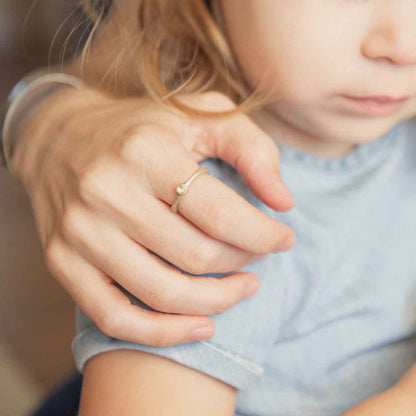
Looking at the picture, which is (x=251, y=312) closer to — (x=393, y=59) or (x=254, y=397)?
(x=254, y=397)

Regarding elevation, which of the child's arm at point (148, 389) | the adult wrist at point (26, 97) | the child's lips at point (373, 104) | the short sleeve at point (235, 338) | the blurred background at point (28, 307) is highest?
the child's lips at point (373, 104)

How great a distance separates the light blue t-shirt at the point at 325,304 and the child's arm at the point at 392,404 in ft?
0.32

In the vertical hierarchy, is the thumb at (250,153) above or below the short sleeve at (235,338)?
above

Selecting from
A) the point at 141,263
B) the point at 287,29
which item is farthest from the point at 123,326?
the point at 287,29

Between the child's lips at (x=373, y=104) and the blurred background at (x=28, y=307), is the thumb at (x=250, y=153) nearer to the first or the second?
the child's lips at (x=373, y=104)

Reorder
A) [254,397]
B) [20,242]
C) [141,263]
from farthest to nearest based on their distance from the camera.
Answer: [20,242], [254,397], [141,263]

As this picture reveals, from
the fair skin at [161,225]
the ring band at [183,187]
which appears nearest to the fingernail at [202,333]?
the fair skin at [161,225]

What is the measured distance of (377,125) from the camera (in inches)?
27.6

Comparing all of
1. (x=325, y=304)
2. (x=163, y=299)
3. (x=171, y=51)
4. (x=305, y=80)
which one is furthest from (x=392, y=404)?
(x=171, y=51)

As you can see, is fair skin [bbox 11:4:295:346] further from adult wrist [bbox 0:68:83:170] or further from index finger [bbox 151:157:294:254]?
adult wrist [bbox 0:68:83:170]

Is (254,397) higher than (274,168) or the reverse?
the reverse

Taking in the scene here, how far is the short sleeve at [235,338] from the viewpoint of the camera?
0.59 metres

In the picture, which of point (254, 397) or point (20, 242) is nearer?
point (254, 397)

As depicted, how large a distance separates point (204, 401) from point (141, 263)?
Result: 0.54 feet
